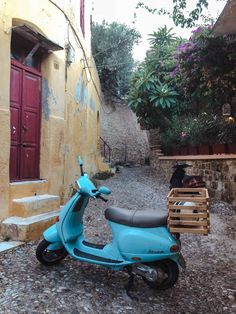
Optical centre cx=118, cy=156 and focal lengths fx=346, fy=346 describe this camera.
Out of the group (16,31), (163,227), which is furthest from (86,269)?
(16,31)

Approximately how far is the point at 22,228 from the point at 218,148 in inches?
218

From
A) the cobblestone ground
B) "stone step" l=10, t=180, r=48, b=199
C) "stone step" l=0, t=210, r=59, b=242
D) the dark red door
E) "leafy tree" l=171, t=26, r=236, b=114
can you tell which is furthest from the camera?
"leafy tree" l=171, t=26, r=236, b=114

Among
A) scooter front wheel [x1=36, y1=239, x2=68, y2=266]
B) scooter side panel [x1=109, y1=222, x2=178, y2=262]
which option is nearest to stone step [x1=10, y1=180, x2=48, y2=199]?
scooter front wheel [x1=36, y1=239, x2=68, y2=266]

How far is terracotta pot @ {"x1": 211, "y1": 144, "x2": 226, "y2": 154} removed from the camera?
8.23 meters

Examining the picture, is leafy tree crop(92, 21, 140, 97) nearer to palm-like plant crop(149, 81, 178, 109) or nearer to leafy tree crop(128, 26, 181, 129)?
leafy tree crop(128, 26, 181, 129)

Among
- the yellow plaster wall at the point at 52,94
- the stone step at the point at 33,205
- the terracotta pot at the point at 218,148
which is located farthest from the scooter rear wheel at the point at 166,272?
the terracotta pot at the point at 218,148

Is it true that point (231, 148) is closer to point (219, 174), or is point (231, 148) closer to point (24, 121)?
point (219, 174)

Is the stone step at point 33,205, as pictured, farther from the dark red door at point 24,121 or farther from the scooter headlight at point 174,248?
the scooter headlight at point 174,248

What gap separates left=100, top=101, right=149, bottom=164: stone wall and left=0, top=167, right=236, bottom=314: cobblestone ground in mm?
13200

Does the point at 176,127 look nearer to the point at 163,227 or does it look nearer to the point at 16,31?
the point at 16,31

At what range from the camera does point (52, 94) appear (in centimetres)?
613

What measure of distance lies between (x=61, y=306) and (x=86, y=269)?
0.89m

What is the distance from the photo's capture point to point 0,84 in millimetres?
4742

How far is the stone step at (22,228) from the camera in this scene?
4553 millimetres
